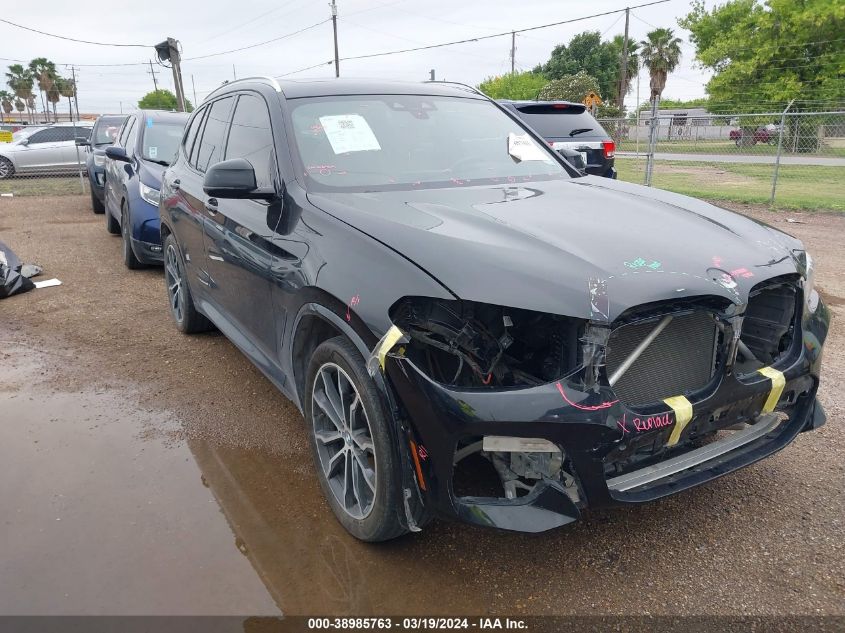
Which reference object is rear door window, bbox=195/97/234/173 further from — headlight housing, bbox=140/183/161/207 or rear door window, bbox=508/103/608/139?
rear door window, bbox=508/103/608/139

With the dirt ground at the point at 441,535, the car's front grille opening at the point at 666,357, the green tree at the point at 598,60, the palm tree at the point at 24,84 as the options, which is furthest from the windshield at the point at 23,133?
the palm tree at the point at 24,84

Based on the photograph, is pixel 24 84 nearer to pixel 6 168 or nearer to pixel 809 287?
pixel 6 168

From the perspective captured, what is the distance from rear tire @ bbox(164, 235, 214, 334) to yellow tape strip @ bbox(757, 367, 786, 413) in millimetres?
3869

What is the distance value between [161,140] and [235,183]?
5590mm

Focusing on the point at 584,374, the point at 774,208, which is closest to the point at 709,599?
the point at 584,374

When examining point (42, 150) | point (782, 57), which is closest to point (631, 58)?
point (782, 57)

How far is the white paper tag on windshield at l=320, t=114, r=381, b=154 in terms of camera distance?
3.28m

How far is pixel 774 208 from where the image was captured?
39.0 ft

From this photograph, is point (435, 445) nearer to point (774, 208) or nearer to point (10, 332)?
point (10, 332)

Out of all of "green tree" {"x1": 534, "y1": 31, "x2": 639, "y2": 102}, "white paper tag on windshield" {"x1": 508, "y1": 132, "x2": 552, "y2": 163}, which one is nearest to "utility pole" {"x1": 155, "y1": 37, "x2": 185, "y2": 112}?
"white paper tag on windshield" {"x1": 508, "y1": 132, "x2": 552, "y2": 163}

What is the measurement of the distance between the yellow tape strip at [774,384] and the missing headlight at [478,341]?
0.89 meters

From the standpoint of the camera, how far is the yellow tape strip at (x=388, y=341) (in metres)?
2.19

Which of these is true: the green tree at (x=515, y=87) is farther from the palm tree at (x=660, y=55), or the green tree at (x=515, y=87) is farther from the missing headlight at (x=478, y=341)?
the missing headlight at (x=478, y=341)

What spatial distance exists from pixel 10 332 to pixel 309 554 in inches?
169
